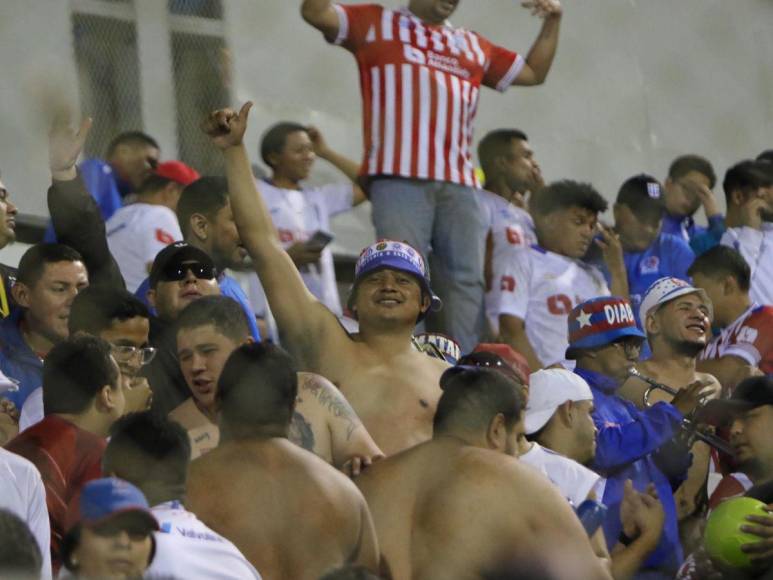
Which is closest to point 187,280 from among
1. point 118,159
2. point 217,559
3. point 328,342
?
point 328,342

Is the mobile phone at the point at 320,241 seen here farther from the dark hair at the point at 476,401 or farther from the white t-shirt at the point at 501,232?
the dark hair at the point at 476,401

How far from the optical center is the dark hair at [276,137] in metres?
8.32

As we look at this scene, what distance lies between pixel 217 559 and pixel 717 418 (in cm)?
273

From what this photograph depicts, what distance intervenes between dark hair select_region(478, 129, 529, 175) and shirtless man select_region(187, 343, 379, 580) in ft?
13.0

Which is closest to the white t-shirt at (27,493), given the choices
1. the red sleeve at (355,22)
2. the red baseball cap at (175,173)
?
the red baseball cap at (175,173)

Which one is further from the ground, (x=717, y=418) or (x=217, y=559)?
(x=217, y=559)

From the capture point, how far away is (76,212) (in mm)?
6727

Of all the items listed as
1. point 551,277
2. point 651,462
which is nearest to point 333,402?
point 651,462

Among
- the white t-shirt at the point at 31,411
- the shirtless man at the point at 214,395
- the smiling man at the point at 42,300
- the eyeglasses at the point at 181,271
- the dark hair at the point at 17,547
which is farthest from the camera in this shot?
the eyeglasses at the point at 181,271

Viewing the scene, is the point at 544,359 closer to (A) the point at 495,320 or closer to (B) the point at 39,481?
(A) the point at 495,320

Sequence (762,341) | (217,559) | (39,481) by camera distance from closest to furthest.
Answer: (217,559)
(39,481)
(762,341)

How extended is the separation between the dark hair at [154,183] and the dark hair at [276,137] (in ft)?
2.04

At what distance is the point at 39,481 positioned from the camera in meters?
4.88

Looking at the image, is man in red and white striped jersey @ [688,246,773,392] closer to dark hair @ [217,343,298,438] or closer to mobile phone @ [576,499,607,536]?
mobile phone @ [576,499,607,536]
